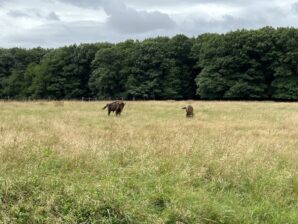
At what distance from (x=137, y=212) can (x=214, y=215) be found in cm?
119

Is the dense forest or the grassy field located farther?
the dense forest

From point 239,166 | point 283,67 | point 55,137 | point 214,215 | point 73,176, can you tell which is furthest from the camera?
point 283,67

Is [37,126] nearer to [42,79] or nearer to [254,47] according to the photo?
[254,47]

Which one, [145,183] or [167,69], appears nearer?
[145,183]

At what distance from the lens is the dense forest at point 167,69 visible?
6297cm

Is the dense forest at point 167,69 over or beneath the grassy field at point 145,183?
over

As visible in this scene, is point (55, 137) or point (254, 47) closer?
point (55, 137)

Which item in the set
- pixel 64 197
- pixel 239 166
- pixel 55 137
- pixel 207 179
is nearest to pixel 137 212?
pixel 64 197

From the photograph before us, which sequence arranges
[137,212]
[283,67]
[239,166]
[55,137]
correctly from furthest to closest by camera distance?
[283,67]
[55,137]
[239,166]
[137,212]

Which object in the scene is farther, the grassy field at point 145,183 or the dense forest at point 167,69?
the dense forest at point 167,69

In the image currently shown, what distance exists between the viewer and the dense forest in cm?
6297

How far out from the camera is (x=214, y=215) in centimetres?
628

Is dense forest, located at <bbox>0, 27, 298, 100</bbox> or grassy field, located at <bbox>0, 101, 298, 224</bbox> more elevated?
dense forest, located at <bbox>0, 27, 298, 100</bbox>

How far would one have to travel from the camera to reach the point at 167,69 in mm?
70812
